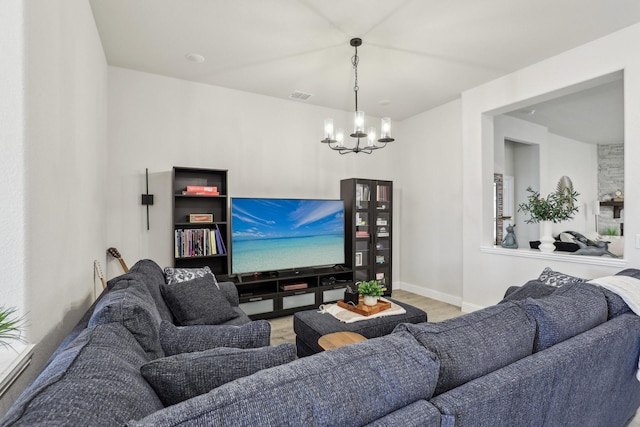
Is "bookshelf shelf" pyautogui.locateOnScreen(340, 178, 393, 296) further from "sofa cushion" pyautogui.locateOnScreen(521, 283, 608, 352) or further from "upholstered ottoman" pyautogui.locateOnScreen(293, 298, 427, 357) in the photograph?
"sofa cushion" pyautogui.locateOnScreen(521, 283, 608, 352)

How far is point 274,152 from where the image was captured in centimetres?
448

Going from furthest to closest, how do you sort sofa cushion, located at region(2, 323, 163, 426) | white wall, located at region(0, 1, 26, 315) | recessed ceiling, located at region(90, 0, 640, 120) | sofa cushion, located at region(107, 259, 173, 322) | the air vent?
→ the air vent < recessed ceiling, located at region(90, 0, 640, 120) < sofa cushion, located at region(107, 259, 173, 322) < white wall, located at region(0, 1, 26, 315) < sofa cushion, located at region(2, 323, 163, 426)

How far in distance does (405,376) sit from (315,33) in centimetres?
295

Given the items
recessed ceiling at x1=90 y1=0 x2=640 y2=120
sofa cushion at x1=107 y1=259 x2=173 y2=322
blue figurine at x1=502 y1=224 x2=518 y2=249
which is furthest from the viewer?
blue figurine at x1=502 y1=224 x2=518 y2=249

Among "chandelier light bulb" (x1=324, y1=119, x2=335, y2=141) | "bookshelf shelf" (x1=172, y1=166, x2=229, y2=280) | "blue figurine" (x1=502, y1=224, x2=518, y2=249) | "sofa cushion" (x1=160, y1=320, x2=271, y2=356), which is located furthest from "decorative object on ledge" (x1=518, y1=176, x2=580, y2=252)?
"bookshelf shelf" (x1=172, y1=166, x2=229, y2=280)

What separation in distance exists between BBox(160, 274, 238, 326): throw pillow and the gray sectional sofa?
0.94 metres

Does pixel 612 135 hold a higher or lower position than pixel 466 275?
higher

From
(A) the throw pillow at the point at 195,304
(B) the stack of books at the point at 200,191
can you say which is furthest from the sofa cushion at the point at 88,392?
(B) the stack of books at the point at 200,191

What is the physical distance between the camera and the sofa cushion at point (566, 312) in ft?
4.42

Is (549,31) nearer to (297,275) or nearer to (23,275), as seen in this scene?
(297,275)

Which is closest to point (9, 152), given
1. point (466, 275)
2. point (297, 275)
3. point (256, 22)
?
point (256, 22)

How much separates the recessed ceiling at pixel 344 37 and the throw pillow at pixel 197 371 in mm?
2604

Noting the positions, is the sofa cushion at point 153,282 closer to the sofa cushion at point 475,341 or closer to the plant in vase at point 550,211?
the sofa cushion at point 475,341

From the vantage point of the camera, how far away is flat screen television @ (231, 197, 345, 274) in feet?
12.7
